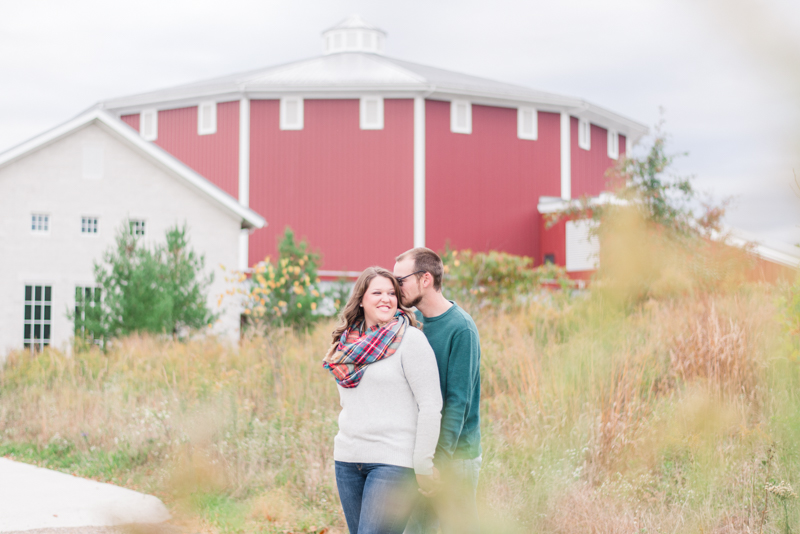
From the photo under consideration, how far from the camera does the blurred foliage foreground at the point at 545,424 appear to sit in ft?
12.3

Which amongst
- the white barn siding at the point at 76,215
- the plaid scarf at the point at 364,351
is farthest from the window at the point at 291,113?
the plaid scarf at the point at 364,351

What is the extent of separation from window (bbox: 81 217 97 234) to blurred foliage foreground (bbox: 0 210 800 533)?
7988mm

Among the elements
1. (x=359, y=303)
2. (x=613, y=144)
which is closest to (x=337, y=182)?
(x=613, y=144)

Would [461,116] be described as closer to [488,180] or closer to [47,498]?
[488,180]

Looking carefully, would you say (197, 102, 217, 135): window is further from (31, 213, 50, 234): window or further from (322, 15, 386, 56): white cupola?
(31, 213, 50, 234): window

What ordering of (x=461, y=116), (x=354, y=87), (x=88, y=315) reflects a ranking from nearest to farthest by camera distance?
(x=88, y=315) → (x=354, y=87) → (x=461, y=116)

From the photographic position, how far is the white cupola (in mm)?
29094

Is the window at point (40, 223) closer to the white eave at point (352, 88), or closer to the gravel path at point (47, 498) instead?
the white eave at point (352, 88)

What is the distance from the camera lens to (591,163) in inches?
1114

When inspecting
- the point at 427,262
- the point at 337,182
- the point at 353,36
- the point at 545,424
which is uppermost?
the point at 353,36

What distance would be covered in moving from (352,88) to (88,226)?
32.8ft

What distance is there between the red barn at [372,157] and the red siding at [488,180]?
0.04 m

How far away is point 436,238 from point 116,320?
12.2 m

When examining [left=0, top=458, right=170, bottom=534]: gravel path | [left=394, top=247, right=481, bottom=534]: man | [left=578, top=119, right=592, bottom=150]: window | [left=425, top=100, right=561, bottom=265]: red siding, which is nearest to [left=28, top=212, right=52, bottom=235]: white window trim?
[left=0, top=458, right=170, bottom=534]: gravel path
